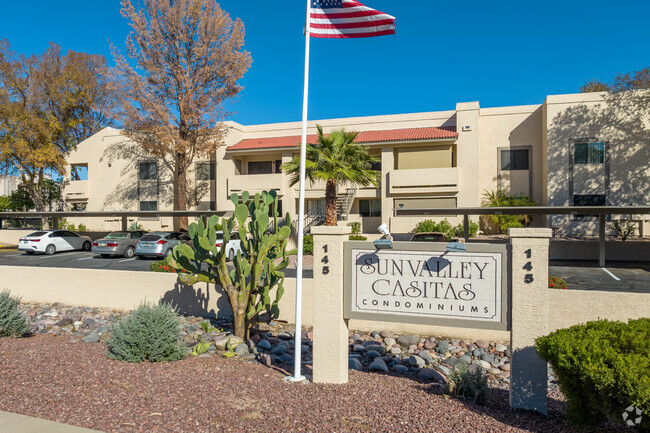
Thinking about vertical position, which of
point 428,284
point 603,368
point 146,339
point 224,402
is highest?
point 428,284

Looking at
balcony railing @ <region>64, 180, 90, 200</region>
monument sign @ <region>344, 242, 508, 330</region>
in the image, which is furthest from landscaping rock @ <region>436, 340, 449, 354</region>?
balcony railing @ <region>64, 180, 90, 200</region>

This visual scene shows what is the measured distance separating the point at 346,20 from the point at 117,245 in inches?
846

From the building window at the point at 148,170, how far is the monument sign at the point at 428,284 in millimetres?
33265

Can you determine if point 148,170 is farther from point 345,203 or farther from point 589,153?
point 589,153

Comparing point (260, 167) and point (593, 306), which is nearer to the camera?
point (593, 306)

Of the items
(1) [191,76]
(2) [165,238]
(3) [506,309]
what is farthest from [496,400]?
(1) [191,76]

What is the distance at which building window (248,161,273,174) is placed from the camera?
34681 mm

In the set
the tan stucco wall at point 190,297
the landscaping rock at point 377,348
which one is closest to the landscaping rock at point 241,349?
the tan stucco wall at point 190,297

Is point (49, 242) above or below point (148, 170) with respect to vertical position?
below

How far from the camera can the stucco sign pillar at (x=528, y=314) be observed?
5.67 meters

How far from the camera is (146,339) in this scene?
752 cm

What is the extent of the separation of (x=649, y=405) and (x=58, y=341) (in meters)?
9.91

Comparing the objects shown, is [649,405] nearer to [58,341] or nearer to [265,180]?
[58,341]

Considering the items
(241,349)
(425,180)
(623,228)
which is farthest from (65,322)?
(623,228)
